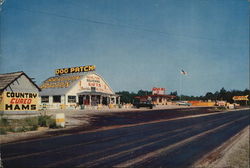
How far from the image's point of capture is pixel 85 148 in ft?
30.0

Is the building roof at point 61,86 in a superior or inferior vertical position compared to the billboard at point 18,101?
superior

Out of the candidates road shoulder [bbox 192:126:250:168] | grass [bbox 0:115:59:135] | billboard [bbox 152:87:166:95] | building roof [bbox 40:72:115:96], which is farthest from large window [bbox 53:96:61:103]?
billboard [bbox 152:87:166:95]

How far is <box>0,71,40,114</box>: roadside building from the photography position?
77.7ft

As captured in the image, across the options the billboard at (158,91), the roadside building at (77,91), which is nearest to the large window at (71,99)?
the roadside building at (77,91)

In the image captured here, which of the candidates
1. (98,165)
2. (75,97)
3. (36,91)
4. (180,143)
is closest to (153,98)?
(75,97)

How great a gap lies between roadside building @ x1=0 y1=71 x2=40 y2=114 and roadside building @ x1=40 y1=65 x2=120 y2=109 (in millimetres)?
14607

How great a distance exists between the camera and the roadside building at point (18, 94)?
77.7 feet

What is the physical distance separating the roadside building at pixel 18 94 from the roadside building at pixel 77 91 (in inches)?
575

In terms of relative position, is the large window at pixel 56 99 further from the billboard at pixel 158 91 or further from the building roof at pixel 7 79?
the billboard at pixel 158 91

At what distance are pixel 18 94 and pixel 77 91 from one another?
2376cm

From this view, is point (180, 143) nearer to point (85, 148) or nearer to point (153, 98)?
point (85, 148)

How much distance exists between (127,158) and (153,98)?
73.6 m

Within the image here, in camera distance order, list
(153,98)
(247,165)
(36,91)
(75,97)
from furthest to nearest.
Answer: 1. (153,98)
2. (75,97)
3. (36,91)
4. (247,165)

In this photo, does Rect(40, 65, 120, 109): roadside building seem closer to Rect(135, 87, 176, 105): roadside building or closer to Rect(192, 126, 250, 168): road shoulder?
Rect(135, 87, 176, 105): roadside building
